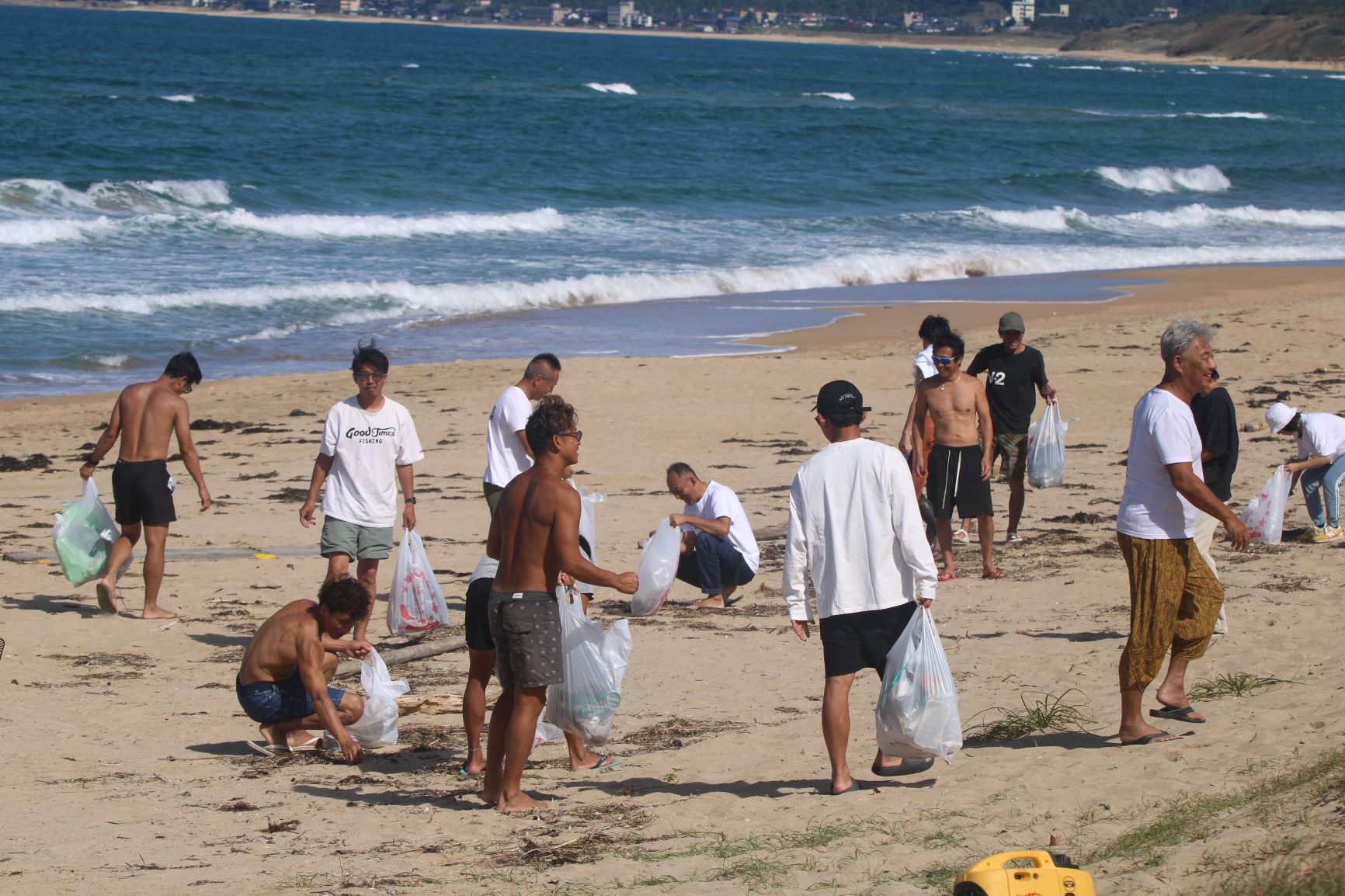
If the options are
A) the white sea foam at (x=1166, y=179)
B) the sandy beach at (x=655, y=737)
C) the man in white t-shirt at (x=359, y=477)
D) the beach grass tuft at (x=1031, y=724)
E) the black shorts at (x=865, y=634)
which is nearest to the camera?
the sandy beach at (x=655, y=737)

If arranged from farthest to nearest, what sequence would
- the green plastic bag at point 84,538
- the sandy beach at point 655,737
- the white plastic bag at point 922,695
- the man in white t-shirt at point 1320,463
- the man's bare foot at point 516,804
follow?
1. the man in white t-shirt at point 1320,463
2. the green plastic bag at point 84,538
3. the man's bare foot at point 516,804
4. the white plastic bag at point 922,695
5. the sandy beach at point 655,737

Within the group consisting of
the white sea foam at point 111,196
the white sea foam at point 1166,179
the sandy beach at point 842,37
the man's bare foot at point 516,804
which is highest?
the sandy beach at point 842,37

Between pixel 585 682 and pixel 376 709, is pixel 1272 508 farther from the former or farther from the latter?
pixel 376 709

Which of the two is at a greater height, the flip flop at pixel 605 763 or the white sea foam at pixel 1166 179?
the white sea foam at pixel 1166 179

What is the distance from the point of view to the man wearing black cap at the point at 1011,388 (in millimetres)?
8945

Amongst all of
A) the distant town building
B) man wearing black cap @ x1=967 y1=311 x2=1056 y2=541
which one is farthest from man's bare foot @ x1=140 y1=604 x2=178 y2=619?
the distant town building

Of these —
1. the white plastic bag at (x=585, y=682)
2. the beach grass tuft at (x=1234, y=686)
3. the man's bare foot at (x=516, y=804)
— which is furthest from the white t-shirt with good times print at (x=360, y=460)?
the beach grass tuft at (x=1234, y=686)

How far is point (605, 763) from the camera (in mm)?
5684

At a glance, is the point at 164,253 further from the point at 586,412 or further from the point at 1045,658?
the point at 1045,658

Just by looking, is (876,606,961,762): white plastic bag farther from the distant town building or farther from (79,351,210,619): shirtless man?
the distant town building

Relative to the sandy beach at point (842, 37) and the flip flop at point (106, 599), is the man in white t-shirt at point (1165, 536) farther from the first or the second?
the sandy beach at point (842, 37)

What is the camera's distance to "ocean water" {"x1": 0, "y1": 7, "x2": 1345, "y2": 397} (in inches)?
775

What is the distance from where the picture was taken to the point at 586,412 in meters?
14.0

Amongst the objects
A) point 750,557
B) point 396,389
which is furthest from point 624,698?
point 396,389
